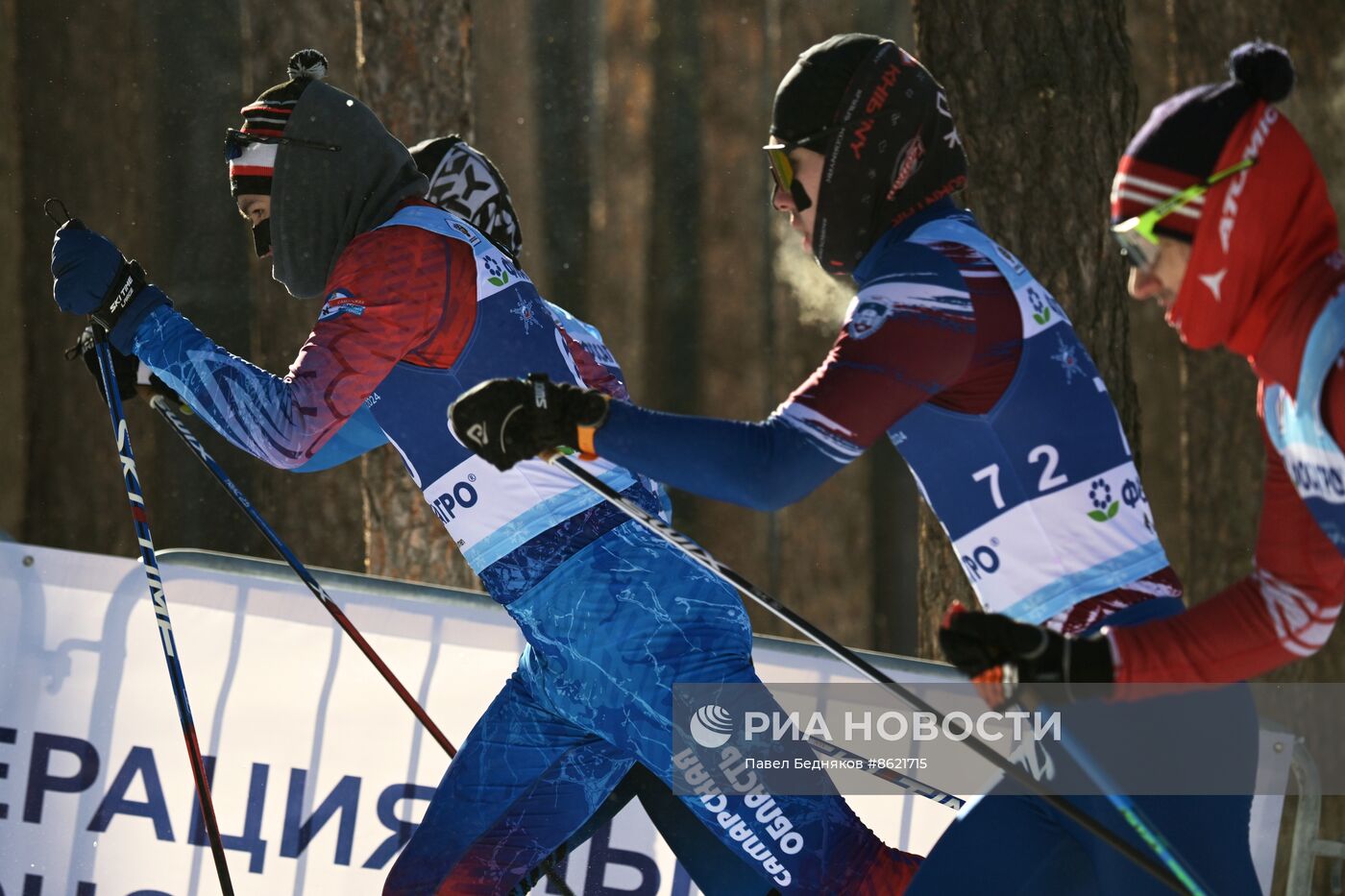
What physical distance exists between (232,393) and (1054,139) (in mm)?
3057

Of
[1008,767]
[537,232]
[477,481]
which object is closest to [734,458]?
[1008,767]

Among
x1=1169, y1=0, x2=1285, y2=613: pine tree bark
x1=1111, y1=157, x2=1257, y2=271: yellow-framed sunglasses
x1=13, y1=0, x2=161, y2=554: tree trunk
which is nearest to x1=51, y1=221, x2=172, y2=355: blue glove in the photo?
x1=1111, y1=157, x2=1257, y2=271: yellow-framed sunglasses

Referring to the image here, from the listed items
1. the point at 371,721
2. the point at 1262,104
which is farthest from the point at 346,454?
the point at 1262,104

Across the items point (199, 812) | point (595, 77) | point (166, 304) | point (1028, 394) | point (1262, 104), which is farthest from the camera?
point (595, 77)

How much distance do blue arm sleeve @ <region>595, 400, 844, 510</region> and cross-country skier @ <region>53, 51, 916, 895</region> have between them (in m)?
0.72

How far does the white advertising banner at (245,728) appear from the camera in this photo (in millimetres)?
4281

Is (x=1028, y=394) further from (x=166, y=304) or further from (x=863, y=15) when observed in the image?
(x=863, y=15)

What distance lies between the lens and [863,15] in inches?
321

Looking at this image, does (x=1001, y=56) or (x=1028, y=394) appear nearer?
(x=1028, y=394)

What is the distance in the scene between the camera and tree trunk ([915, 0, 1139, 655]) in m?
5.10

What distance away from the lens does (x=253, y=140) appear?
3236 millimetres

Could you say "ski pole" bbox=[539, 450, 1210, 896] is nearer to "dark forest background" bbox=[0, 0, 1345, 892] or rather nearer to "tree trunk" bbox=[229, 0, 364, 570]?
"dark forest background" bbox=[0, 0, 1345, 892]

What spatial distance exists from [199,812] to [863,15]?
549 cm

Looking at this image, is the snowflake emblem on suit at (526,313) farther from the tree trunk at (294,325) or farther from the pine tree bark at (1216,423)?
the tree trunk at (294,325)
